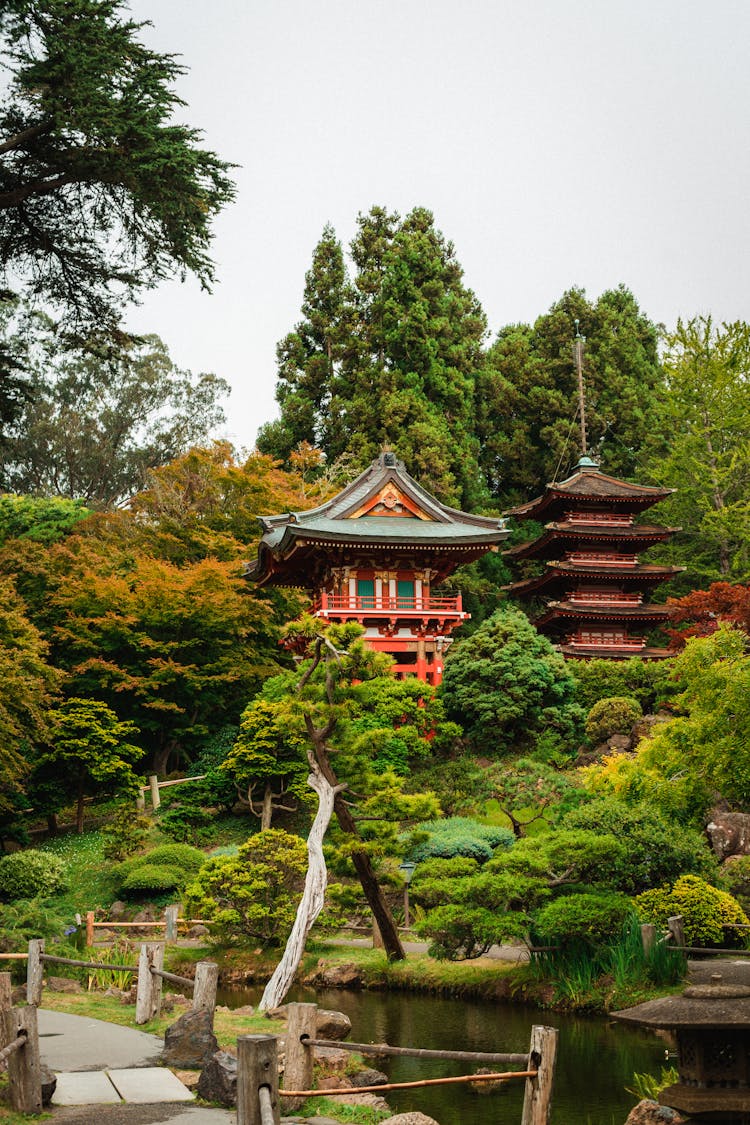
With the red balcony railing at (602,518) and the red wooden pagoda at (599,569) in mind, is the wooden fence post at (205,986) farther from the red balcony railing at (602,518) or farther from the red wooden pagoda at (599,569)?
the red balcony railing at (602,518)

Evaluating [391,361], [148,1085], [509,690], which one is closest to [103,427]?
[391,361]

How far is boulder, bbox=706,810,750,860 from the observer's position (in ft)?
48.8

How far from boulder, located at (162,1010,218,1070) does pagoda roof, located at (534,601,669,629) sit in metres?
21.8

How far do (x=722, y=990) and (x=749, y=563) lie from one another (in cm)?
2578

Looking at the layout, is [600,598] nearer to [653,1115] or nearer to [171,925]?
[171,925]

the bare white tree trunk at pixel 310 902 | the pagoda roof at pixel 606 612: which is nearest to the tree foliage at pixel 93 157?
the bare white tree trunk at pixel 310 902

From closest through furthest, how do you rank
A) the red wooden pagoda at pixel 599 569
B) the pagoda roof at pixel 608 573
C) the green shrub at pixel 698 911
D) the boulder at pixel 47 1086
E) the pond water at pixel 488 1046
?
1. the boulder at pixel 47 1086
2. the pond water at pixel 488 1046
3. the green shrub at pixel 698 911
4. the red wooden pagoda at pixel 599 569
5. the pagoda roof at pixel 608 573

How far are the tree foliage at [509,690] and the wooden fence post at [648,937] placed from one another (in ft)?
34.9

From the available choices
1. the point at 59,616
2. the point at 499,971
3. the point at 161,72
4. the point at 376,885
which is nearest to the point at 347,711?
the point at 376,885

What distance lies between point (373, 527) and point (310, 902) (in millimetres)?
14766

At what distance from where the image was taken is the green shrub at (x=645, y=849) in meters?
13.1

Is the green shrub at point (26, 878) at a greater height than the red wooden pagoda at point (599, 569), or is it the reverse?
the red wooden pagoda at point (599, 569)

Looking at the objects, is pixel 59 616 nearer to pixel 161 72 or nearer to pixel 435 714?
pixel 435 714

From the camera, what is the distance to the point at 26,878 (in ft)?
54.8
